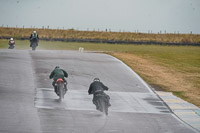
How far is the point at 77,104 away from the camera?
19.7 m

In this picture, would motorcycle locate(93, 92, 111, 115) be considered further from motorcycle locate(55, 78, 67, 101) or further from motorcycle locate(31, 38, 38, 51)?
motorcycle locate(31, 38, 38, 51)

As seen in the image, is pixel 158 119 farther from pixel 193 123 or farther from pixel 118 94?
pixel 118 94

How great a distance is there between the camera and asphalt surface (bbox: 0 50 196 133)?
15734mm

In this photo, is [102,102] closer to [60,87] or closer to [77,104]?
[77,104]

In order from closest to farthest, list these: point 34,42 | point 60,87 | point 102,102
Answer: point 102,102 → point 60,87 → point 34,42

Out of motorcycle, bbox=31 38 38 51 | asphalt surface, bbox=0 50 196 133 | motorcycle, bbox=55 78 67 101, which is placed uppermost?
motorcycle, bbox=31 38 38 51

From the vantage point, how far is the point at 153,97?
2275 cm

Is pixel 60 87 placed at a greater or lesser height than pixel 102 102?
greater

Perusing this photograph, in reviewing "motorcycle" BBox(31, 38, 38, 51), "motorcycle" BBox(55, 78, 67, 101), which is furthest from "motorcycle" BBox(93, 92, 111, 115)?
"motorcycle" BBox(31, 38, 38, 51)

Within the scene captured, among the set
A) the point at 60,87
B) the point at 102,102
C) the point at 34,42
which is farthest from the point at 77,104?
the point at 34,42

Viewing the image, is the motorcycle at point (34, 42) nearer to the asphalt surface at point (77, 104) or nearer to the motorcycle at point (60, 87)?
the asphalt surface at point (77, 104)

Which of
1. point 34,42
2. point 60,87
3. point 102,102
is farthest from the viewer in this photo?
point 34,42

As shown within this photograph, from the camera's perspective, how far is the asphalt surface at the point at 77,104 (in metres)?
15.7

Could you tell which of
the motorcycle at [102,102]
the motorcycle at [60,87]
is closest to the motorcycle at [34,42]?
the motorcycle at [60,87]
